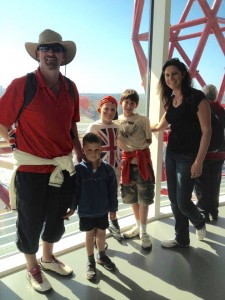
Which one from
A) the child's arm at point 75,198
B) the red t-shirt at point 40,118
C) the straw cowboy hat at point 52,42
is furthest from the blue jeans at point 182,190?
the straw cowboy hat at point 52,42

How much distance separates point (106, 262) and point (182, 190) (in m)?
0.72

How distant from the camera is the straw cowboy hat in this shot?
4.36 ft

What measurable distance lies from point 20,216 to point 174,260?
112 cm

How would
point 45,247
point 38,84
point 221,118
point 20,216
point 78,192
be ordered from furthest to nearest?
point 221,118
point 45,247
point 78,192
point 20,216
point 38,84

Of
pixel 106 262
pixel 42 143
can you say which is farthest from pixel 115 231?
pixel 42 143

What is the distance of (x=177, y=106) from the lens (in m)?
1.71

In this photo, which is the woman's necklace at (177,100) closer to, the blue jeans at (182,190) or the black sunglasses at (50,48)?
the blue jeans at (182,190)

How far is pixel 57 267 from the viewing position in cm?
166

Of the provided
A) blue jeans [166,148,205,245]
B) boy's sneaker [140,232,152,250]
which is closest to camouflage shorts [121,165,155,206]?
blue jeans [166,148,205,245]

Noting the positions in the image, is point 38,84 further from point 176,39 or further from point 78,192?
point 176,39

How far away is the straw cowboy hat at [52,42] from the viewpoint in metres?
1.33

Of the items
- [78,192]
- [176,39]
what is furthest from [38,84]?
[176,39]

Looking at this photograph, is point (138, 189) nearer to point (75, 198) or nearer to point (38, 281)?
point (75, 198)

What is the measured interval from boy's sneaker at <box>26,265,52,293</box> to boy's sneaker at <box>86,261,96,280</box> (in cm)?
24
